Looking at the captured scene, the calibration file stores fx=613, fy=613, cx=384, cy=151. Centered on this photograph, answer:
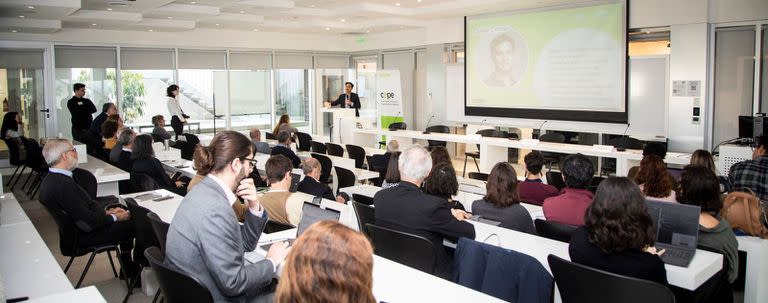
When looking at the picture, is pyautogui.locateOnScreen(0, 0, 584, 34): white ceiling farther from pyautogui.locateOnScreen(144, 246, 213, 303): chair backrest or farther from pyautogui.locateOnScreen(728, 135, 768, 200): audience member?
pyautogui.locateOnScreen(144, 246, 213, 303): chair backrest

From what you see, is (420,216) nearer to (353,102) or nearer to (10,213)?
(10,213)

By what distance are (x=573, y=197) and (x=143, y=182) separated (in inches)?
173

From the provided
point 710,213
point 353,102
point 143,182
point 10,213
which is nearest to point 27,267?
point 10,213

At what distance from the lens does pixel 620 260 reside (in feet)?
9.21

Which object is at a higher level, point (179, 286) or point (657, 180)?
point (657, 180)

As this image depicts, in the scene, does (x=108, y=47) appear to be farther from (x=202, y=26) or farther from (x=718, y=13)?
(x=718, y=13)

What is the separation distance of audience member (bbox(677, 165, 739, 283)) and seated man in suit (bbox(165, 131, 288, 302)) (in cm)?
258

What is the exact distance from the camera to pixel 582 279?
270 cm

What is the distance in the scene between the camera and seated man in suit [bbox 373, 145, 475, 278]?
11.3 ft

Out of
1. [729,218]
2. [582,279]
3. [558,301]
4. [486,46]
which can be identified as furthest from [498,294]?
[486,46]

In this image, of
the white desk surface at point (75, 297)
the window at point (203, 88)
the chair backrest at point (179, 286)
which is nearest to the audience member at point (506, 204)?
the chair backrest at point (179, 286)

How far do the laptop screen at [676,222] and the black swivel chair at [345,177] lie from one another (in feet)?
11.8

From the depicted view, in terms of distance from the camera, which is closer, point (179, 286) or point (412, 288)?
point (179, 286)

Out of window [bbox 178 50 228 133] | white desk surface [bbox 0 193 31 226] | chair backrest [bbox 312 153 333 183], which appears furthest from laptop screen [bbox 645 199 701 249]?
window [bbox 178 50 228 133]
